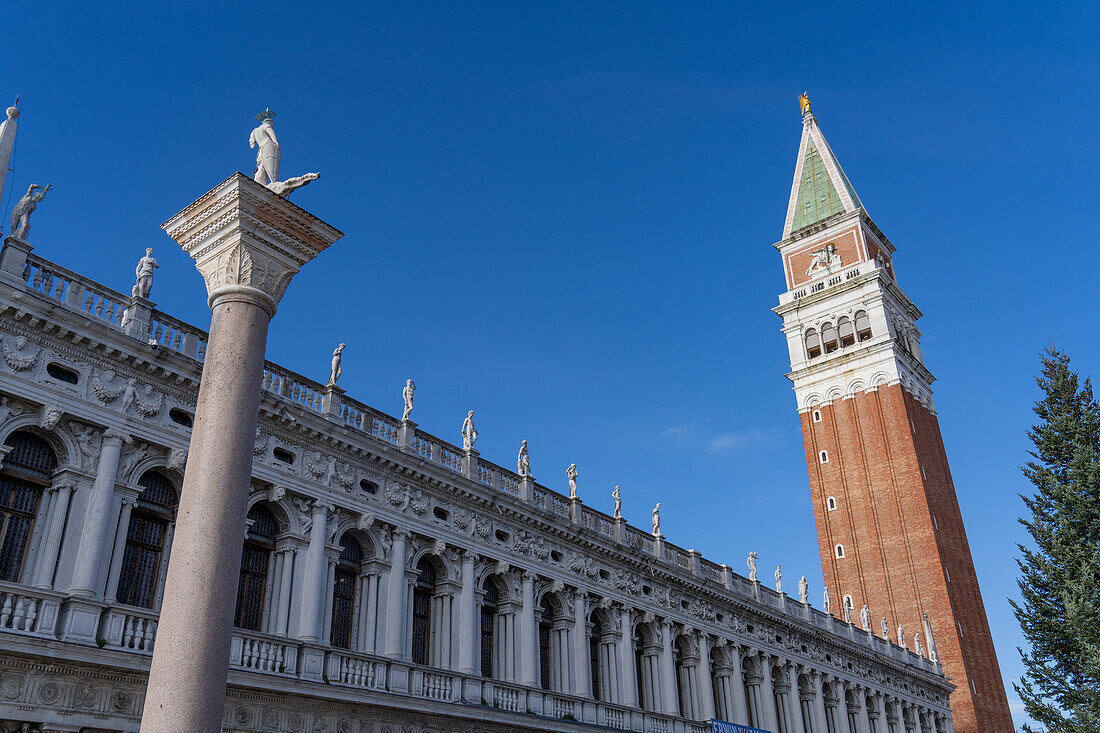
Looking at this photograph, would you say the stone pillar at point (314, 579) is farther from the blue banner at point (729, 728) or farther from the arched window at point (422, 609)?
the blue banner at point (729, 728)

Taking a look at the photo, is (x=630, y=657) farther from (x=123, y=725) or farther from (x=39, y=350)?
(x=39, y=350)

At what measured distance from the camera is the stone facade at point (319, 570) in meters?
15.7

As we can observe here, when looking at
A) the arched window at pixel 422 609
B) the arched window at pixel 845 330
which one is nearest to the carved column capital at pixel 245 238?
the arched window at pixel 422 609

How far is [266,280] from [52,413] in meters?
9.67

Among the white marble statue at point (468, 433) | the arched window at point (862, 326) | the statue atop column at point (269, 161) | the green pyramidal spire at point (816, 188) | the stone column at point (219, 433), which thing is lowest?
the stone column at point (219, 433)

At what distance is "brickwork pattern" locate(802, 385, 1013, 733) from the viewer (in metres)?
53.9

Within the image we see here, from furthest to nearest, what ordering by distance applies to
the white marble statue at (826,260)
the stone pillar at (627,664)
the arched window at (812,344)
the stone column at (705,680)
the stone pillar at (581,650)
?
the white marble statue at (826,260), the arched window at (812,344), the stone column at (705,680), the stone pillar at (627,664), the stone pillar at (581,650)

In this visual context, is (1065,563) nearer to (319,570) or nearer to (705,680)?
(705,680)

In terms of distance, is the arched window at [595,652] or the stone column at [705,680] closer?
the arched window at [595,652]

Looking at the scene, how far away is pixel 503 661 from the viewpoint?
79.4 ft

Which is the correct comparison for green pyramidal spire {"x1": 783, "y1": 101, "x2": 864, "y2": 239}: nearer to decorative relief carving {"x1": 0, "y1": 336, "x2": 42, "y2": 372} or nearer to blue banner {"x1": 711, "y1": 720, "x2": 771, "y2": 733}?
blue banner {"x1": 711, "y1": 720, "x2": 771, "y2": 733}

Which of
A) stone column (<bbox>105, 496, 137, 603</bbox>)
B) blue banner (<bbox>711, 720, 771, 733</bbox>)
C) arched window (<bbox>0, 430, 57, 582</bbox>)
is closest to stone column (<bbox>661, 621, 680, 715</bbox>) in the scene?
blue banner (<bbox>711, 720, 771, 733</bbox>)

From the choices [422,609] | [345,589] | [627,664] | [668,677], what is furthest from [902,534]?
[345,589]

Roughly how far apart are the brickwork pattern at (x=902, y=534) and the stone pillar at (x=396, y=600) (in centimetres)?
4156
